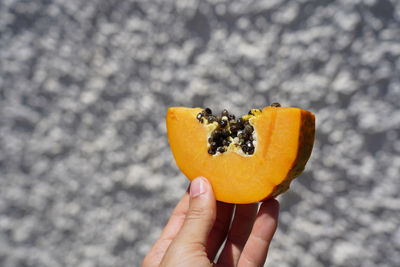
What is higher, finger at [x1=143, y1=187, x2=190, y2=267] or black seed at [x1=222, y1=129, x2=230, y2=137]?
black seed at [x1=222, y1=129, x2=230, y2=137]

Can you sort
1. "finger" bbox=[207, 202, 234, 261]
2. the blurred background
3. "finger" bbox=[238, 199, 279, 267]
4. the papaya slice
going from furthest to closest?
the blurred background
"finger" bbox=[207, 202, 234, 261]
"finger" bbox=[238, 199, 279, 267]
the papaya slice

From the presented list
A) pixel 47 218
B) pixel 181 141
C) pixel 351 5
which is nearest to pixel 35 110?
pixel 47 218

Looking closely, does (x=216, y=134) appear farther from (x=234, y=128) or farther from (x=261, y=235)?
(x=261, y=235)

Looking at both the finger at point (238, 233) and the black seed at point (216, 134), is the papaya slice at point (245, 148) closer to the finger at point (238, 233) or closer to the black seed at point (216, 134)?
the black seed at point (216, 134)

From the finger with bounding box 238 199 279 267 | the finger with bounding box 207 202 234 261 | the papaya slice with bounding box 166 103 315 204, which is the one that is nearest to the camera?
the papaya slice with bounding box 166 103 315 204

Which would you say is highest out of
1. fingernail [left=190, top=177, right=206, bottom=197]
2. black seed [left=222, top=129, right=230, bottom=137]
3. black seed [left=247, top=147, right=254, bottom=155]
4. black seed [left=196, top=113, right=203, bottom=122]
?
black seed [left=196, top=113, right=203, bottom=122]

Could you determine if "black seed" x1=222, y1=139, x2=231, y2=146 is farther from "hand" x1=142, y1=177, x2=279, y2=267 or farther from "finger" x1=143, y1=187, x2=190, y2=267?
"finger" x1=143, y1=187, x2=190, y2=267

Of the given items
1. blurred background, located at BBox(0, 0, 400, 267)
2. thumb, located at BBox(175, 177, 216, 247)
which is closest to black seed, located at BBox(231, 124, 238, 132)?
thumb, located at BBox(175, 177, 216, 247)

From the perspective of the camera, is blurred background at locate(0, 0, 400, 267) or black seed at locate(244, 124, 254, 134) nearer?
black seed at locate(244, 124, 254, 134)

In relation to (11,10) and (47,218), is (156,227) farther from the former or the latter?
(11,10)
